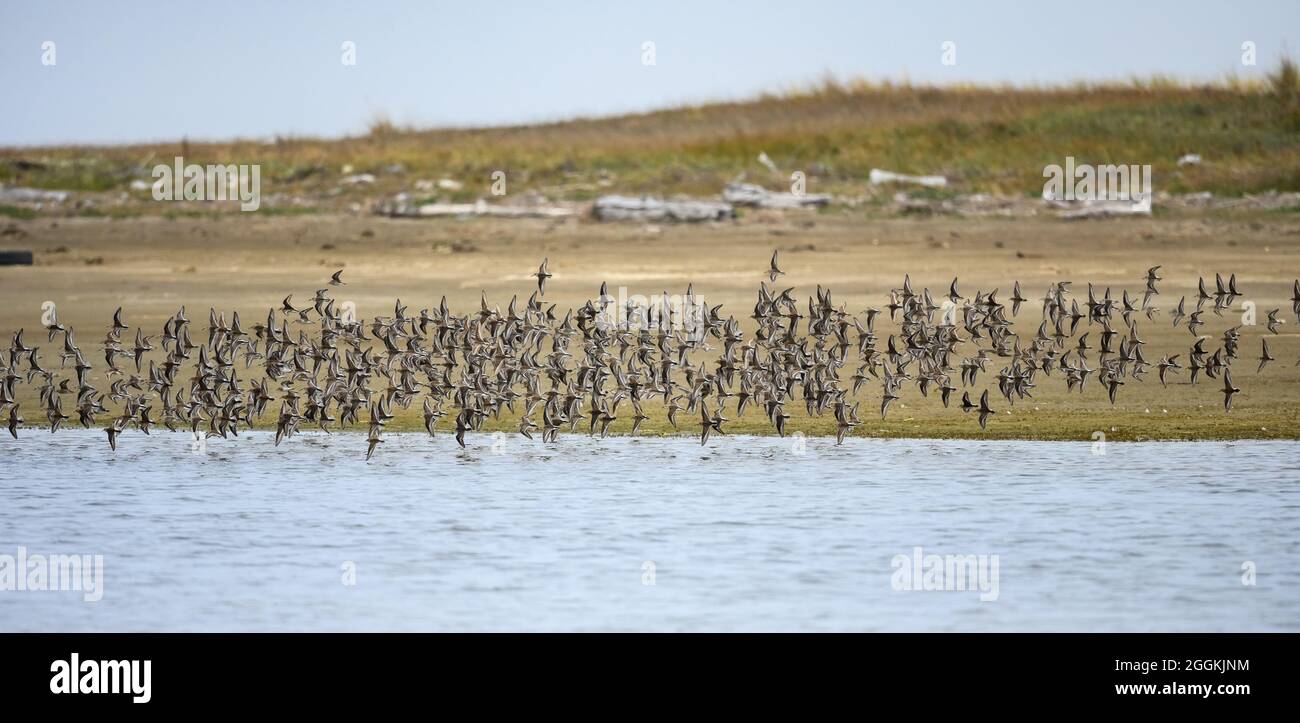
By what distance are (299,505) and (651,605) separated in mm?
3706

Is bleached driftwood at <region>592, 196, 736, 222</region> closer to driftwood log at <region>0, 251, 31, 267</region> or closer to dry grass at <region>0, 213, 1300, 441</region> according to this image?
dry grass at <region>0, 213, 1300, 441</region>

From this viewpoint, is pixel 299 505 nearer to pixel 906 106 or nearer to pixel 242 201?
pixel 242 201

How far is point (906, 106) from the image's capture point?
1608 inches

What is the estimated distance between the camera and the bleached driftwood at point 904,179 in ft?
103

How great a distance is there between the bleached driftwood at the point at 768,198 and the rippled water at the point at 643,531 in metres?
14.9

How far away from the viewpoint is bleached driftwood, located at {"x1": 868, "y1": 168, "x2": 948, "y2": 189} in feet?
103

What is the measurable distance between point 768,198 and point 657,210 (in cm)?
221

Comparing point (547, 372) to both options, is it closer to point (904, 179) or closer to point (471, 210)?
point (471, 210)

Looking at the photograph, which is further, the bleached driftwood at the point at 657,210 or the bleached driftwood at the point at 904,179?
the bleached driftwood at the point at 904,179

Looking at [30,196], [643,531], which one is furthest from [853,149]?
[643,531]

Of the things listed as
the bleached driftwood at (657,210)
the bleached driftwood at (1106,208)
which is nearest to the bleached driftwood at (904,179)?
the bleached driftwood at (1106,208)

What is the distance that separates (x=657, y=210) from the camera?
2819 cm

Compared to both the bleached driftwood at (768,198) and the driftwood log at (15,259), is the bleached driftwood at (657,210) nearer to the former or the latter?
the bleached driftwood at (768,198)
